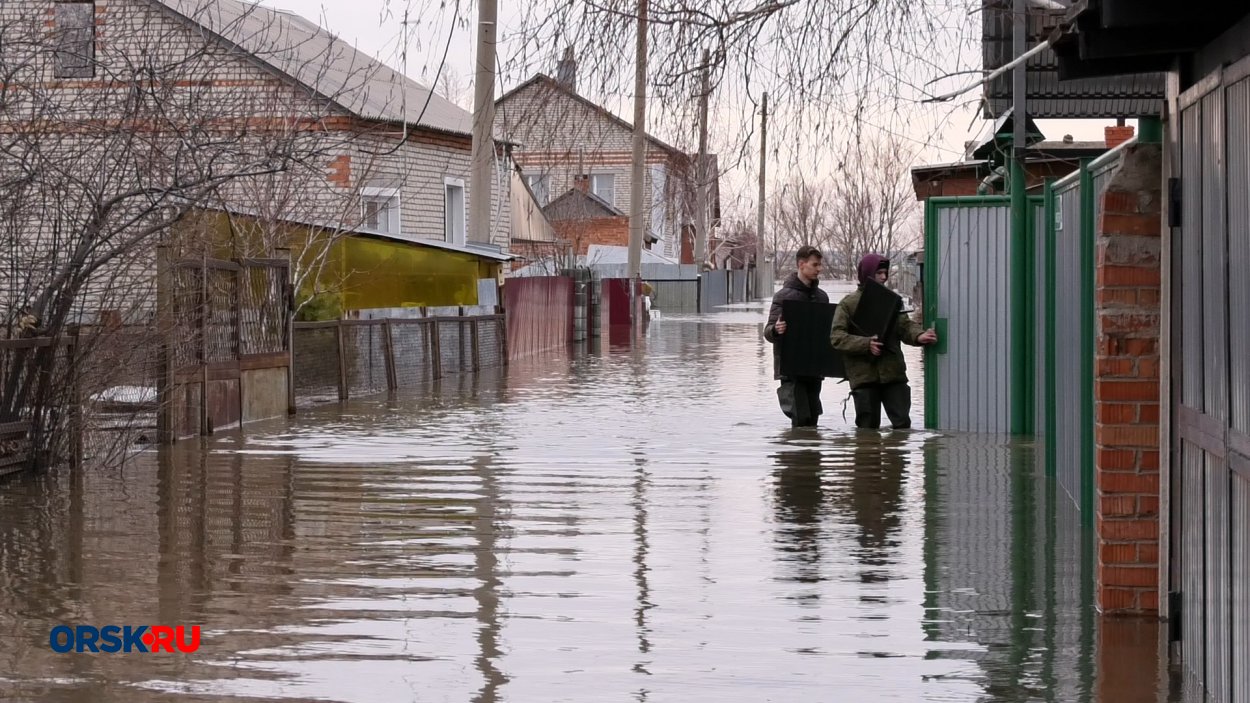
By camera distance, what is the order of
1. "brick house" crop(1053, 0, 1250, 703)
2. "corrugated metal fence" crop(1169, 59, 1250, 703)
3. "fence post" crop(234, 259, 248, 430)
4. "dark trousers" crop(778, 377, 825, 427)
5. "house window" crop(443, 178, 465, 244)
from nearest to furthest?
"corrugated metal fence" crop(1169, 59, 1250, 703) → "brick house" crop(1053, 0, 1250, 703) → "dark trousers" crop(778, 377, 825, 427) → "fence post" crop(234, 259, 248, 430) → "house window" crop(443, 178, 465, 244)

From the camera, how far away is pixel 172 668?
21.7 feet

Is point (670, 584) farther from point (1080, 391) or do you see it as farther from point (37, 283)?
point (37, 283)

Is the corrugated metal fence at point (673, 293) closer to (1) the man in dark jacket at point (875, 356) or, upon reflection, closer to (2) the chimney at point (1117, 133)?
(2) the chimney at point (1117, 133)

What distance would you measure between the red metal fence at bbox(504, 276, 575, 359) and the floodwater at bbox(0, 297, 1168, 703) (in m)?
13.9

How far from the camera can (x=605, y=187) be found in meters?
82.9

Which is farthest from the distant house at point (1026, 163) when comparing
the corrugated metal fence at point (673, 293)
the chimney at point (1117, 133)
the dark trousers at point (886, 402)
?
the corrugated metal fence at point (673, 293)

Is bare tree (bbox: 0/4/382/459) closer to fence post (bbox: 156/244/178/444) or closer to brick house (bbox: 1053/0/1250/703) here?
fence post (bbox: 156/244/178/444)

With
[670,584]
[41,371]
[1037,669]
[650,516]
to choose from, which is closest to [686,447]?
[650,516]

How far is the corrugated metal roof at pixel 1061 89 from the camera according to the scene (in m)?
10.5

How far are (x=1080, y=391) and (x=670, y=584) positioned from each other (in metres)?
2.74

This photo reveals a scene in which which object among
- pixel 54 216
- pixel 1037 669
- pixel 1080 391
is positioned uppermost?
pixel 54 216

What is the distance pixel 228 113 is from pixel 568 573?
7.79m

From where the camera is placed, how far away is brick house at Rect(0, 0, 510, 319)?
40.0 ft

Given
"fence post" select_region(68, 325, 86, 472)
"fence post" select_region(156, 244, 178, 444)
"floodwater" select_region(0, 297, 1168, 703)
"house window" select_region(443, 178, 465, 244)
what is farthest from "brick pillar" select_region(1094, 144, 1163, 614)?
"house window" select_region(443, 178, 465, 244)
